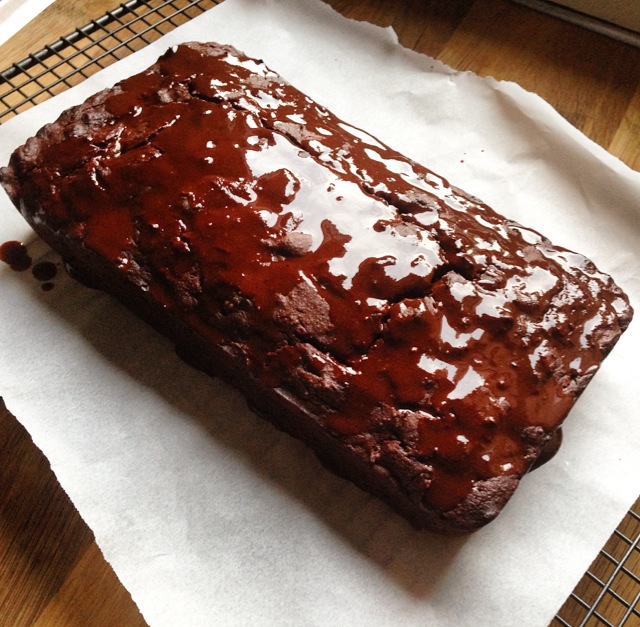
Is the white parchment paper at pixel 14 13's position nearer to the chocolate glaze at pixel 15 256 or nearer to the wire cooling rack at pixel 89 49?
the wire cooling rack at pixel 89 49

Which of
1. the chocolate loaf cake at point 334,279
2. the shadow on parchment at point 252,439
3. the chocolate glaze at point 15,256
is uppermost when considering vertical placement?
the chocolate loaf cake at point 334,279

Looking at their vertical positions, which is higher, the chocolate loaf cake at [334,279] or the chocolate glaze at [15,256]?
the chocolate loaf cake at [334,279]

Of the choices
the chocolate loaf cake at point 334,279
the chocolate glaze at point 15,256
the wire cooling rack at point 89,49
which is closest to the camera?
the chocolate loaf cake at point 334,279

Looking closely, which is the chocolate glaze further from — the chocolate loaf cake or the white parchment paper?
the white parchment paper

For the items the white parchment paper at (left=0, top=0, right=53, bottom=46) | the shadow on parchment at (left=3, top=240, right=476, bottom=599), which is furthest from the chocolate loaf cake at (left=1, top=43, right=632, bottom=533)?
the white parchment paper at (left=0, top=0, right=53, bottom=46)

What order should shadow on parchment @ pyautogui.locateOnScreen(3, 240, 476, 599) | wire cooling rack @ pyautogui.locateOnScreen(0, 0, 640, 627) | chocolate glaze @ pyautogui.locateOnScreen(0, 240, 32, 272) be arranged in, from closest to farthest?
shadow on parchment @ pyautogui.locateOnScreen(3, 240, 476, 599)
chocolate glaze @ pyautogui.locateOnScreen(0, 240, 32, 272)
wire cooling rack @ pyautogui.locateOnScreen(0, 0, 640, 627)

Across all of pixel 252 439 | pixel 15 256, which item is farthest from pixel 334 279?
pixel 15 256

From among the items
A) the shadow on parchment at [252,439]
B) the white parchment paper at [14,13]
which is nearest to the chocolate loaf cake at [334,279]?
the shadow on parchment at [252,439]
